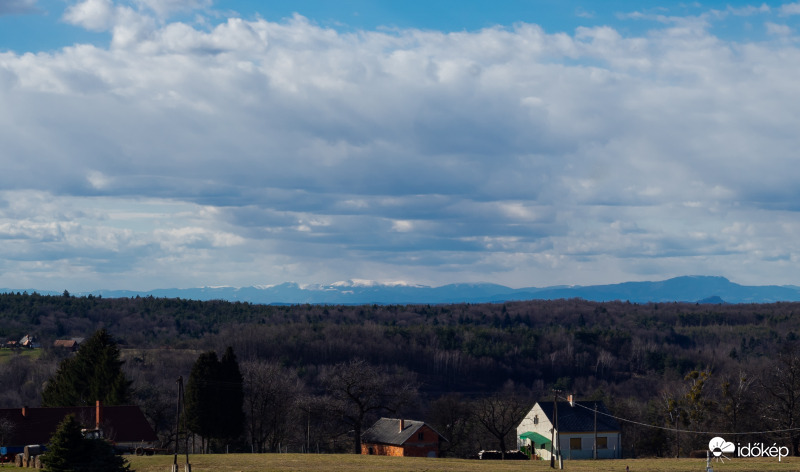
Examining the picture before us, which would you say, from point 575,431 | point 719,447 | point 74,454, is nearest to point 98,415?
point 74,454

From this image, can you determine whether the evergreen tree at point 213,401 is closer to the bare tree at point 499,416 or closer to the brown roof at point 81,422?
the brown roof at point 81,422

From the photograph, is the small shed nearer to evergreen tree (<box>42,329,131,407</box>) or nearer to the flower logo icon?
evergreen tree (<box>42,329,131,407</box>)

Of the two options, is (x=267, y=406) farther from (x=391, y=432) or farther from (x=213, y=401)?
(x=391, y=432)

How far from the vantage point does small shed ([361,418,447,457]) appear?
78.8 meters

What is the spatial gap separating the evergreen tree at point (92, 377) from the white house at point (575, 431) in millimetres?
40217

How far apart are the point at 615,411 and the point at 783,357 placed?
80.2 feet

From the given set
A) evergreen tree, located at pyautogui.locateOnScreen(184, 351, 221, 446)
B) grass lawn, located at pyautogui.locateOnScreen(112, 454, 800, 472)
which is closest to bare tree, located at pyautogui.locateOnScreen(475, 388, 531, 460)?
evergreen tree, located at pyautogui.locateOnScreen(184, 351, 221, 446)

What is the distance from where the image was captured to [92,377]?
80438 millimetres

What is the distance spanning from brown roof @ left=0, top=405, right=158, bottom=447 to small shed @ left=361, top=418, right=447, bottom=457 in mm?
21608

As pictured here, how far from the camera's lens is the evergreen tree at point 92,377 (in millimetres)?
79688

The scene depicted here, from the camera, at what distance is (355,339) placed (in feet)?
638

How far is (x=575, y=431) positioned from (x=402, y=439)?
17398 mm

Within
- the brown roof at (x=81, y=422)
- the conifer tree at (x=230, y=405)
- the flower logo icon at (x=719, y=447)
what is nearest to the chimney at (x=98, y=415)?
the brown roof at (x=81, y=422)

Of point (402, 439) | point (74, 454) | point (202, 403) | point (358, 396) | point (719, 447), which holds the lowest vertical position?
point (402, 439)
